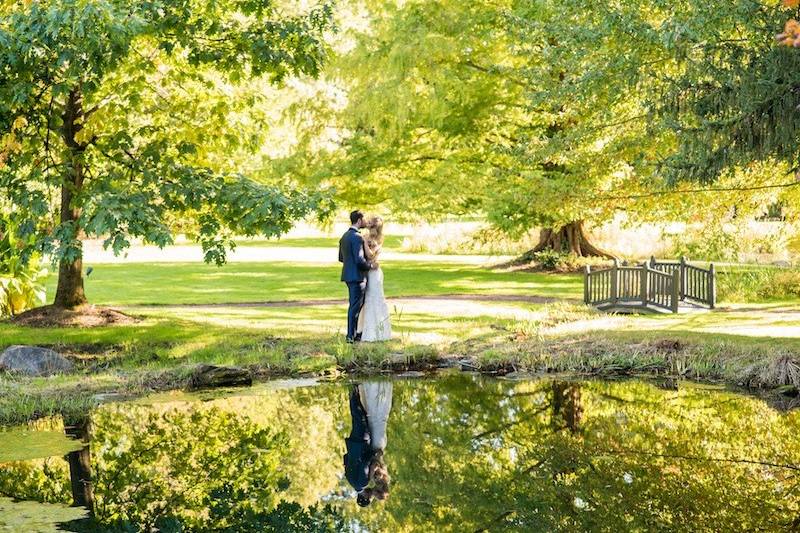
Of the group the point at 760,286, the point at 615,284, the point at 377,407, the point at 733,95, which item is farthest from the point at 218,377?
the point at 760,286

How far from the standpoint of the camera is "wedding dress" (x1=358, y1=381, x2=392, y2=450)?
11.4 m

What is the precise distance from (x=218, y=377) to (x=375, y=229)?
346cm

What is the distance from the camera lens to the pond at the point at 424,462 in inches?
335

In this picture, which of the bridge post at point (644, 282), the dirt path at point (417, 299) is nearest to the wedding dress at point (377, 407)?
the bridge post at point (644, 282)

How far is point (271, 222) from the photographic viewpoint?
567 inches

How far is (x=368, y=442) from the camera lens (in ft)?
37.2

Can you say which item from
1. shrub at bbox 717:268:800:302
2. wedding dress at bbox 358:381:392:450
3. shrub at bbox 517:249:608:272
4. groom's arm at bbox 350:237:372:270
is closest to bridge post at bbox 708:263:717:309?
shrub at bbox 717:268:800:302

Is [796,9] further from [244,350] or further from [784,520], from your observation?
[244,350]

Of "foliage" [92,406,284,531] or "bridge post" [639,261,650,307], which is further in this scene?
"bridge post" [639,261,650,307]

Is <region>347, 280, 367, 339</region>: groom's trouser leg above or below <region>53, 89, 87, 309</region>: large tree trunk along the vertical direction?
below

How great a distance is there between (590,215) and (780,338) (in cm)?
778

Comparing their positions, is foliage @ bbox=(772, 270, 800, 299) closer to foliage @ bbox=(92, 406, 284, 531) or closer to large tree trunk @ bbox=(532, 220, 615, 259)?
large tree trunk @ bbox=(532, 220, 615, 259)

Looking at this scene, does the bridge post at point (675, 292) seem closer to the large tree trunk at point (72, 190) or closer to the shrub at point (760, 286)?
the shrub at point (760, 286)

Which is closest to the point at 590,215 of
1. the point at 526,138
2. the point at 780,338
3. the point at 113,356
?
the point at 526,138
